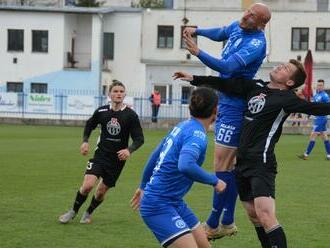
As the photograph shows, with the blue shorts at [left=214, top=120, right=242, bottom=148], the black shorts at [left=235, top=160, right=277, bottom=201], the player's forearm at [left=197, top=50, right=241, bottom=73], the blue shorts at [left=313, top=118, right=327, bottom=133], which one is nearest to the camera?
the black shorts at [left=235, top=160, right=277, bottom=201]

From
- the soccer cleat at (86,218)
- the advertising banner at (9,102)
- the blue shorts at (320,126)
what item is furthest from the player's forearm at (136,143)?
the advertising banner at (9,102)

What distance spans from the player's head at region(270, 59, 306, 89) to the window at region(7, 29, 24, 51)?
172 feet

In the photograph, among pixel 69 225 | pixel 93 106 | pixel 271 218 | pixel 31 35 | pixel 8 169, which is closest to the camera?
pixel 271 218

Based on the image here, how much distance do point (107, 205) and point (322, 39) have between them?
1912 inches

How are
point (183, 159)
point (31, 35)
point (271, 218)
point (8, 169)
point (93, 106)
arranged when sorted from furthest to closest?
1. point (31, 35)
2. point (93, 106)
3. point (8, 169)
4. point (271, 218)
5. point (183, 159)

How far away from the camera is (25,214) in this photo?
1345cm

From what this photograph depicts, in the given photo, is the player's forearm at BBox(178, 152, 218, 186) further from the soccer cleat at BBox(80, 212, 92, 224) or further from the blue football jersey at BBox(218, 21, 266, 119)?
A: the soccer cleat at BBox(80, 212, 92, 224)

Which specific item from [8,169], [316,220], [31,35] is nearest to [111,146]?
[316,220]

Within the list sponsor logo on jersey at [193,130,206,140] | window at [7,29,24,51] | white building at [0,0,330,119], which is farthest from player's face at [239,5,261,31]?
window at [7,29,24,51]

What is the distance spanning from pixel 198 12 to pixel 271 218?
5355cm

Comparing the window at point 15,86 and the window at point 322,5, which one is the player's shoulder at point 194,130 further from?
the window at point 322,5

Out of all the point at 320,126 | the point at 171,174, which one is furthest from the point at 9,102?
the point at 171,174

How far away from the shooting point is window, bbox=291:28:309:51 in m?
61.2

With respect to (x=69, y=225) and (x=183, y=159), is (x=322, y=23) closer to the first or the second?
(x=69, y=225)
